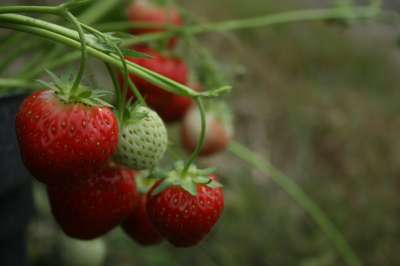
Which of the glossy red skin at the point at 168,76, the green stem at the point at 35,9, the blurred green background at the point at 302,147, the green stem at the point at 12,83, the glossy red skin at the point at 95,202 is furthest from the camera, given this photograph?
the blurred green background at the point at 302,147

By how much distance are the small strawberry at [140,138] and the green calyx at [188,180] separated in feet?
0.08

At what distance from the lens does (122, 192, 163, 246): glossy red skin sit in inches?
26.0

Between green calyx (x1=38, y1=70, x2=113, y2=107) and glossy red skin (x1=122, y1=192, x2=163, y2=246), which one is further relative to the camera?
glossy red skin (x1=122, y1=192, x2=163, y2=246)

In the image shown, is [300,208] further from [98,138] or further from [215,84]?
[98,138]

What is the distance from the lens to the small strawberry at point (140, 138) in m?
0.56

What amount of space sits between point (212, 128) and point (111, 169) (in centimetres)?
39

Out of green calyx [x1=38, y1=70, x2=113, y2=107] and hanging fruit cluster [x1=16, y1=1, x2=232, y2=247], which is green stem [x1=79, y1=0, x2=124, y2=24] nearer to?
hanging fruit cluster [x1=16, y1=1, x2=232, y2=247]

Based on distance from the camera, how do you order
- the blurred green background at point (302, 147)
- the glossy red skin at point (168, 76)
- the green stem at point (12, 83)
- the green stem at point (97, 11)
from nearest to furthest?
the green stem at point (12, 83), the glossy red skin at point (168, 76), the green stem at point (97, 11), the blurred green background at point (302, 147)

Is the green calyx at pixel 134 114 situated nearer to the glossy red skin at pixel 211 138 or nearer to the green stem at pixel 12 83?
the green stem at pixel 12 83

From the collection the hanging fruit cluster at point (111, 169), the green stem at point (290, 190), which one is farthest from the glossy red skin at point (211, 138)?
the hanging fruit cluster at point (111, 169)

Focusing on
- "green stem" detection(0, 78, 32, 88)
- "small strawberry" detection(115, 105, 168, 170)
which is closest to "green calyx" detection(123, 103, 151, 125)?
"small strawberry" detection(115, 105, 168, 170)

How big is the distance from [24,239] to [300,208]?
94 centimetres

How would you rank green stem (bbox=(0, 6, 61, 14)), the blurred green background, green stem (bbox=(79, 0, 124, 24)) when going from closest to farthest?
green stem (bbox=(0, 6, 61, 14)) → green stem (bbox=(79, 0, 124, 24)) → the blurred green background

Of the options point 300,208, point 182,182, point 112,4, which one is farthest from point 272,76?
point 182,182
